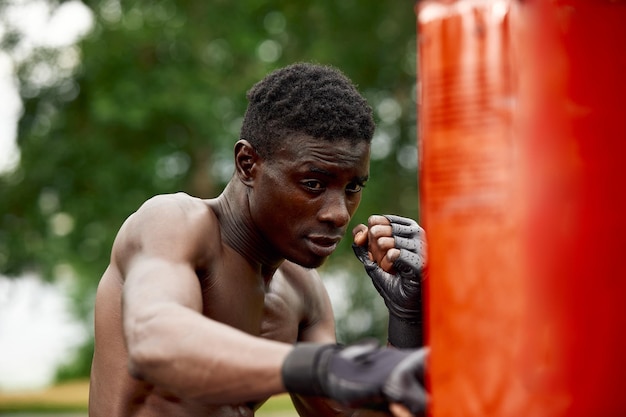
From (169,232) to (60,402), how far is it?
1741 cm

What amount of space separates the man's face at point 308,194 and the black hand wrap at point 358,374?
4.05ft

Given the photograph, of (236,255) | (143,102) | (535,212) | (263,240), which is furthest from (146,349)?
(143,102)

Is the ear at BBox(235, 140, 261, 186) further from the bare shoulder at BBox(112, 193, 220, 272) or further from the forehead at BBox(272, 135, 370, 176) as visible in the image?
the bare shoulder at BBox(112, 193, 220, 272)

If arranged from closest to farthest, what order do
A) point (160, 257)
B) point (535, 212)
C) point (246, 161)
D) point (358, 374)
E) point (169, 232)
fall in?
1. point (535, 212)
2. point (358, 374)
3. point (160, 257)
4. point (169, 232)
5. point (246, 161)

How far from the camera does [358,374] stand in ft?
7.70

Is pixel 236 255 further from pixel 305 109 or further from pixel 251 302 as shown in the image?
pixel 305 109

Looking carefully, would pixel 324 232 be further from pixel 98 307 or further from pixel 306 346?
pixel 306 346

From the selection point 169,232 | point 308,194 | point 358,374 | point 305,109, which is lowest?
point 358,374

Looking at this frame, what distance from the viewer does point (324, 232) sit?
12.1 ft

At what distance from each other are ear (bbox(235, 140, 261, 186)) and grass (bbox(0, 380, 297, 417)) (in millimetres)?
11668

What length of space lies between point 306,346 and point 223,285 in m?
1.20

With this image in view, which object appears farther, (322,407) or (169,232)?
(322,407)

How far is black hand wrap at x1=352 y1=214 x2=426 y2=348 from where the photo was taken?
3676mm

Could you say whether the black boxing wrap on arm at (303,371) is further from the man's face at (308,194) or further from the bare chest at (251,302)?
the man's face at (308,194)
